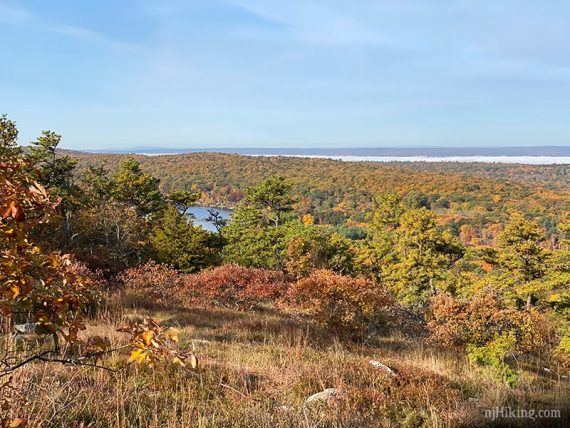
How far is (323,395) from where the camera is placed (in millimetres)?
4410

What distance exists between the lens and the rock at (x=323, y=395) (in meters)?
4.23

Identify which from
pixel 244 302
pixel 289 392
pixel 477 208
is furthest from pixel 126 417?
pixel 477 208

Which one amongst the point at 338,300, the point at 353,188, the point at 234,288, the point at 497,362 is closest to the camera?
the point at 497,362

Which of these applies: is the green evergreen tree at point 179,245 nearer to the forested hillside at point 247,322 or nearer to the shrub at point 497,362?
the forested hillside at point 247,322

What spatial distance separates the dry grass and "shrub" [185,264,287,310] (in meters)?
6.86

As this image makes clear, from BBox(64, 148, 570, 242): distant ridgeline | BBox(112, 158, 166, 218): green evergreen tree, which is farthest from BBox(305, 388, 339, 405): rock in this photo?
BBox(64, 148, 570, 242): distant ridgeline

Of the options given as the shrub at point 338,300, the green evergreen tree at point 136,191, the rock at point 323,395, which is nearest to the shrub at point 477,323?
the shrub at point 338,300

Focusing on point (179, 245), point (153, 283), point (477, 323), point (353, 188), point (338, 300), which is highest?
point (338, 300)

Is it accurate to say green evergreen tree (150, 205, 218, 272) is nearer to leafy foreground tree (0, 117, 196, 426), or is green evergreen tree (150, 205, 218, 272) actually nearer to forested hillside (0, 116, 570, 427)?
forested hillside (0, 116, 570, 427)

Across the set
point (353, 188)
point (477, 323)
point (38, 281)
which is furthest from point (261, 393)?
point (353, 188)

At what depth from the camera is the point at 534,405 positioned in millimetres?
4695

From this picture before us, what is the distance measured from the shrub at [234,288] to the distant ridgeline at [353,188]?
211ft

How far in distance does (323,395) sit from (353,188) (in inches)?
4392

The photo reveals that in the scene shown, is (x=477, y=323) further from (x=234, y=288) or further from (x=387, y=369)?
(x=234, y=288)
